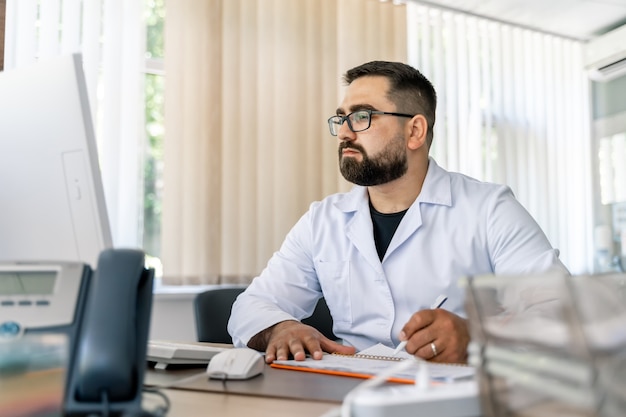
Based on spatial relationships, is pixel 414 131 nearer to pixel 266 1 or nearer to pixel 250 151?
pixel 250 151

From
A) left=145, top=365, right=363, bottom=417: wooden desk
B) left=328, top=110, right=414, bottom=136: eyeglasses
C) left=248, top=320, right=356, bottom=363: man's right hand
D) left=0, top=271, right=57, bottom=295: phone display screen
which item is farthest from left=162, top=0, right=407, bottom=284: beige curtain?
left=0, top=271, right=57, bottom=295: phone display screen

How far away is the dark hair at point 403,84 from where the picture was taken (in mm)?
1885

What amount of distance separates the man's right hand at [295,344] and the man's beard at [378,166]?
64 cm

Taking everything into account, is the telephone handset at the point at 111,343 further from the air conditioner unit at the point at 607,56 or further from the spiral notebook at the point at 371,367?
the air conditioner unit at the point at 607,56

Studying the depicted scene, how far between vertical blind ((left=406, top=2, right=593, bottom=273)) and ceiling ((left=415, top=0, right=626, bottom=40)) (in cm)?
6

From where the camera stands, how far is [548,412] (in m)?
0.49

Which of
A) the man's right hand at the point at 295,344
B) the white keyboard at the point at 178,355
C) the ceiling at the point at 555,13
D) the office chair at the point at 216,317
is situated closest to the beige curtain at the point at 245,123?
the ceiling at the point at 555,13

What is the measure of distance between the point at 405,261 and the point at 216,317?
1.91ft

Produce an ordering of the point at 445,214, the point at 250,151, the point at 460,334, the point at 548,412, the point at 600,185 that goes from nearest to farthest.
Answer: the point at 548,412
the point at 460,334
the point at 445,214
the point at 250,151
the point at 600,185

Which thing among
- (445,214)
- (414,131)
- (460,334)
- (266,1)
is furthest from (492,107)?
(460,334)

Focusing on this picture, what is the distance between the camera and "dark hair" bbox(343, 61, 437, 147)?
6.18 feet

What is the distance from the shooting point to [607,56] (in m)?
3.96

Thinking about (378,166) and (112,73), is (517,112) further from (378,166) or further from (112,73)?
(112,73)

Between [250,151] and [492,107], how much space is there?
1.82 m
